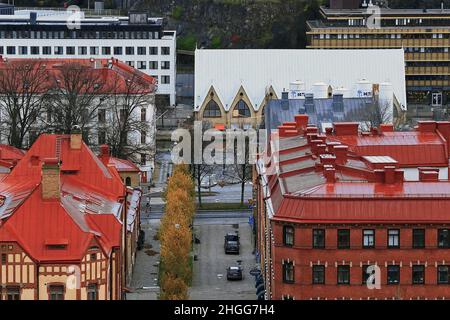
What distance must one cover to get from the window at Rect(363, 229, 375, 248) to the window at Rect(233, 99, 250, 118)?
80374 millimetres

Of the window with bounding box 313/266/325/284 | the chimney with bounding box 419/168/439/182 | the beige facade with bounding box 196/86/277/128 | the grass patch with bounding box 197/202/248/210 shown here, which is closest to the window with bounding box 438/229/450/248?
the window with bounding box 313/266/325/284

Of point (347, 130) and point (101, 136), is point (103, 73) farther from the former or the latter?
point (347, 130)

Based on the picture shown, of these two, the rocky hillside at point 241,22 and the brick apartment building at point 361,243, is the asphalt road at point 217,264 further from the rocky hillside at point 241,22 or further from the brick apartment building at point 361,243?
the rocky hillside at point 241,22

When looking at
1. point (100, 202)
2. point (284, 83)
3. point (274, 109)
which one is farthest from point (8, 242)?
point (284, 83)

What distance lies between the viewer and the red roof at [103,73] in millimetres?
136375

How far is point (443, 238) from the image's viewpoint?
68.2m

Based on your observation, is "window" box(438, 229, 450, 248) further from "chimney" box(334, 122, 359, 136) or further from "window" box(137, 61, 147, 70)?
"window" box(137, 61, 147, 70)

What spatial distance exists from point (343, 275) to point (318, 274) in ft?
3.36

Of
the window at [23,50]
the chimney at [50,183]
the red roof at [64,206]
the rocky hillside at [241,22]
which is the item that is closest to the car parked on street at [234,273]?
the red roof at [64,206]

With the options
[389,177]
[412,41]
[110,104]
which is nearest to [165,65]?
[412,41]

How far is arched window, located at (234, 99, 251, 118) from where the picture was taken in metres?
148

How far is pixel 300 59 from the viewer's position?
153 m

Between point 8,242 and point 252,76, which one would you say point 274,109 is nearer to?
point 252,76
